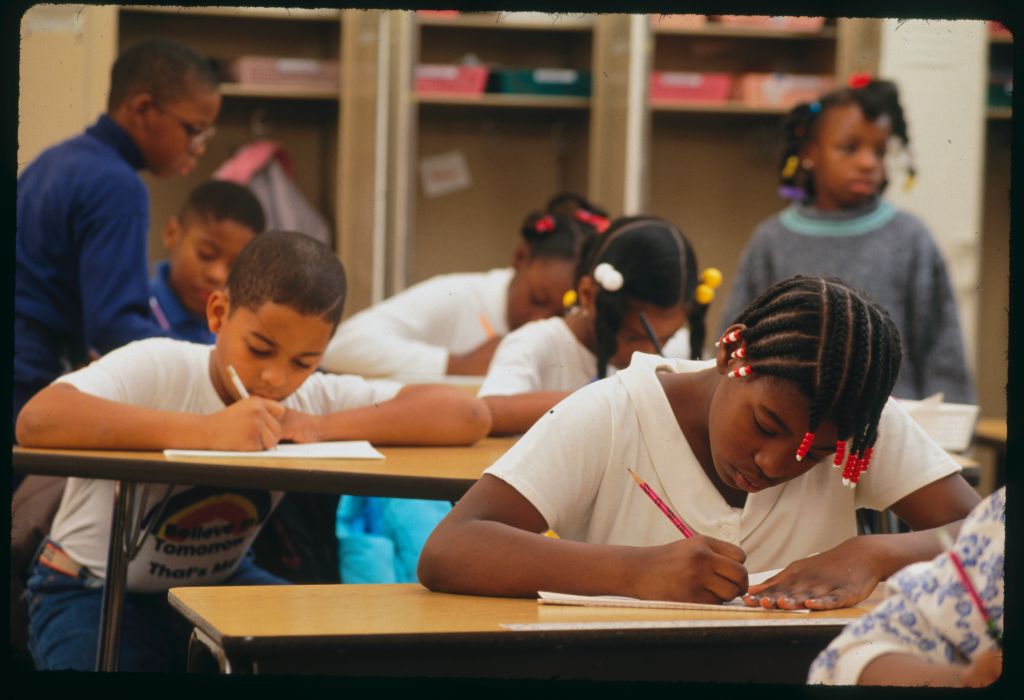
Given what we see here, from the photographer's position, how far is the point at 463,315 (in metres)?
3.75

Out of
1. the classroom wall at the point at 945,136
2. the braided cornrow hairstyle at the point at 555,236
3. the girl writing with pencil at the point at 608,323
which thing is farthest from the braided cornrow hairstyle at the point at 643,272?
the classroom wall at the point at 945,136

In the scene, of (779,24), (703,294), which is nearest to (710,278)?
(703,294)

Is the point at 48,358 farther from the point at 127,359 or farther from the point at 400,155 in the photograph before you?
the point at 400,155

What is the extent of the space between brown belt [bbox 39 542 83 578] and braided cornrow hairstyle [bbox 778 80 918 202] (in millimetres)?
2159

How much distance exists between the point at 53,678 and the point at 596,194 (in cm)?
419

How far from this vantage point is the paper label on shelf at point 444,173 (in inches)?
220

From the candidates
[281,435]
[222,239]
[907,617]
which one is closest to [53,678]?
[907,617]

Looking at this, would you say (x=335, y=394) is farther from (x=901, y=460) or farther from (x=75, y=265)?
(x=901, y=460)

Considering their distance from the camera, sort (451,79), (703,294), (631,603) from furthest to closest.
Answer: (451,79) → (703,294) → (631,603)

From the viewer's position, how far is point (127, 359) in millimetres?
2166

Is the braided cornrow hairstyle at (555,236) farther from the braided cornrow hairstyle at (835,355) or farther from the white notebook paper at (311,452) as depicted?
the braided cornrow hairstyle at (835,355)

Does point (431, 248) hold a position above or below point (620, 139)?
below

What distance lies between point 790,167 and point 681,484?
226 centimetres

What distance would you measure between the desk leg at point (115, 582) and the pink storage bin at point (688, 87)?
3.66 metres
